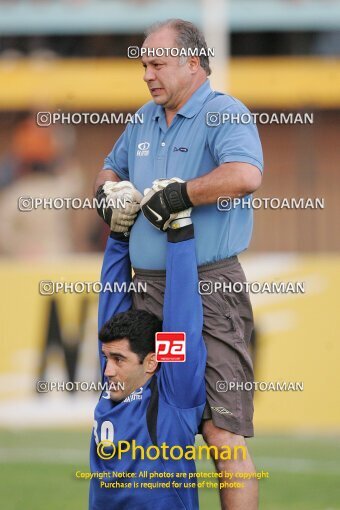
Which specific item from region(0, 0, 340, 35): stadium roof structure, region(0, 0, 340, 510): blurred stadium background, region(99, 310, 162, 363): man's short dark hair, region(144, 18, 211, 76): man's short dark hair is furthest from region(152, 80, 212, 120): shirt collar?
region(0, 0, 340, 35): stadium roof structure

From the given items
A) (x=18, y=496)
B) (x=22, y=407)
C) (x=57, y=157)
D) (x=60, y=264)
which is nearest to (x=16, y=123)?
(x=57, y=157)

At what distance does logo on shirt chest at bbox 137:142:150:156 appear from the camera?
181 inches

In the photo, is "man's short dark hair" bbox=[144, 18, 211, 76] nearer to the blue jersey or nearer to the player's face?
the blue jersey

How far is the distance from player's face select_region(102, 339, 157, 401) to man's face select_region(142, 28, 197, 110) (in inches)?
35.0

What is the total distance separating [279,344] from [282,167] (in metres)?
1.83

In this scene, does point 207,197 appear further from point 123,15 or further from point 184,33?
point 123,15

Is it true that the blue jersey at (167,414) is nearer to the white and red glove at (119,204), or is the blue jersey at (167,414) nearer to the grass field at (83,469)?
the white and red glove at (119,204)

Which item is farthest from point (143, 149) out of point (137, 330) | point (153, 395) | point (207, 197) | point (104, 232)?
point (104, 232)

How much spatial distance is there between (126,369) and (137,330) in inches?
6.0

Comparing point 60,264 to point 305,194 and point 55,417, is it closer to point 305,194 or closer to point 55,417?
point 55,417

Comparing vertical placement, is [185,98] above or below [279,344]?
below

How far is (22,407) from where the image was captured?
8641 millimetres

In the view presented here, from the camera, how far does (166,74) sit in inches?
177

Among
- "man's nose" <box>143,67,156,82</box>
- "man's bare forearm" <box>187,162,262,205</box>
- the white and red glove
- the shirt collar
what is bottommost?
"man's bare forearm" <box>187,162,262,205</box>
